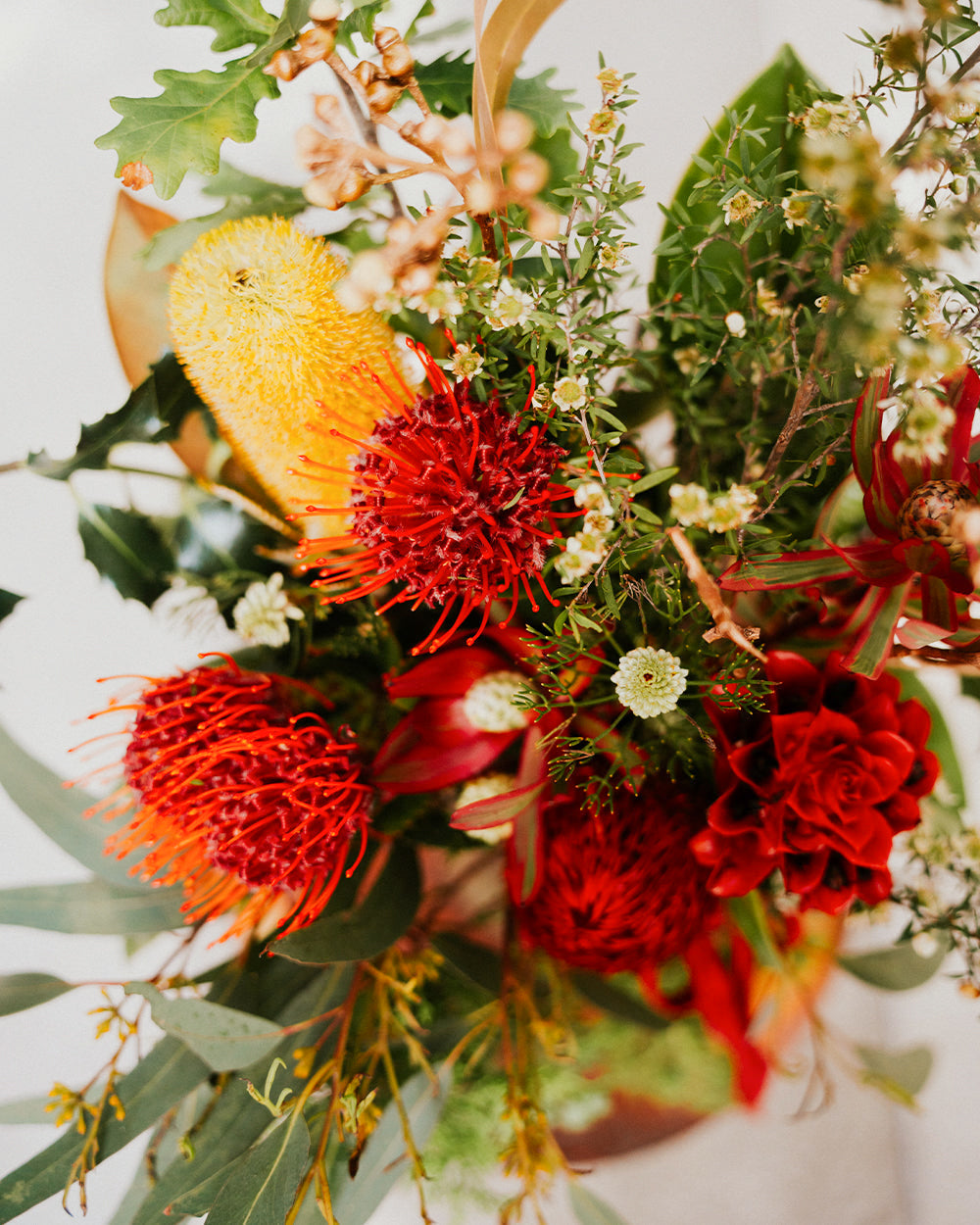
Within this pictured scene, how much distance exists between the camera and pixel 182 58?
52 centimetres

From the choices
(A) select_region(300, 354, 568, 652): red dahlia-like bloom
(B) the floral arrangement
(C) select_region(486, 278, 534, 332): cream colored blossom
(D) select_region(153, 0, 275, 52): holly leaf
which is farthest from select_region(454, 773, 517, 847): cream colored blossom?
(D) select_region(153, 0, 275, 52): holly leaf

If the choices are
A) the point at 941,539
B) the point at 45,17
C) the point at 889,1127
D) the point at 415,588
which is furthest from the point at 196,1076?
the point at 45,17

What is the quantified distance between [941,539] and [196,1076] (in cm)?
40

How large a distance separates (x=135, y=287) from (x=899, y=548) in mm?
386

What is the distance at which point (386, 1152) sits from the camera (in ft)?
1.32

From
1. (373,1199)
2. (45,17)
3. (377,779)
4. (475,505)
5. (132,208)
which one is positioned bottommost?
(373,1199)

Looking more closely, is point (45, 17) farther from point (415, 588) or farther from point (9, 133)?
point (415, 588)

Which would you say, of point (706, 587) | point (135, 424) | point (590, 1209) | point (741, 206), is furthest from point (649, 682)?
point (590, 1209)

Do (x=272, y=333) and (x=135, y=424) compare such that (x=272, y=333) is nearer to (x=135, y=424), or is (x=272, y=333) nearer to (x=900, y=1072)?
(x=135, y=424)

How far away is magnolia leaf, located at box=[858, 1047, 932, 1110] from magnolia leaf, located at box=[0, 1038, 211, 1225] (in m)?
0.45

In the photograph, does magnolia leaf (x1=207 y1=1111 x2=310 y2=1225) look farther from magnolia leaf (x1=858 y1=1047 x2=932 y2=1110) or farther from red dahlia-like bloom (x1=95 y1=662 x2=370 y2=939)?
magnolia leaf (x1=858 y1=1047 x2=932 y2=1110)

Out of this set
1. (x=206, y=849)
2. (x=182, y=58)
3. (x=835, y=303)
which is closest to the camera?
(x=835, y=303)

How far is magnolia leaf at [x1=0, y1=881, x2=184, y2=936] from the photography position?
41 cm

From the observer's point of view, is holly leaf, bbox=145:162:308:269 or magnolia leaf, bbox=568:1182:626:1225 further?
magnolia leaf, bbox=568:1182:626:1225
